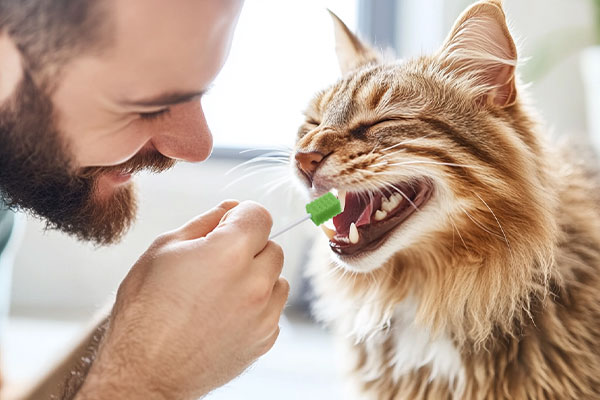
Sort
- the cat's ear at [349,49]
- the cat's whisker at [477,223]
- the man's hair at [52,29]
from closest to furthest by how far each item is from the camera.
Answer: the man's hair at [52,29] → the cat's whisker at [477,223] → the cat's ear at [349,49]

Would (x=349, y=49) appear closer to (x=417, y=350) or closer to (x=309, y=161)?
(x=309, y=161)

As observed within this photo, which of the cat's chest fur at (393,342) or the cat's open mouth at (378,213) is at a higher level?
the cat's open mouth at (378,213)

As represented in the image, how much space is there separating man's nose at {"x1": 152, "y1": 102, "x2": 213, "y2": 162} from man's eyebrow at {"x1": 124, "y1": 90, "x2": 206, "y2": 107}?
0.04 meters

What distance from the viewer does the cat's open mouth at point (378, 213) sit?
42.6 inches

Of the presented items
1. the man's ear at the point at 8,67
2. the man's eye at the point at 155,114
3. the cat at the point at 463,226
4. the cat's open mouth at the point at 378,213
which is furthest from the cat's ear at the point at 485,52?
the man's ear at the point at 8,67

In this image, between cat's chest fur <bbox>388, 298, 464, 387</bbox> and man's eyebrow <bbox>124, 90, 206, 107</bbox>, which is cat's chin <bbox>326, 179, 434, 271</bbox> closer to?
cat's chest fur <bbox>388, 298, 464, 387</bbox>

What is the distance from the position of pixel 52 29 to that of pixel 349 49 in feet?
2.65

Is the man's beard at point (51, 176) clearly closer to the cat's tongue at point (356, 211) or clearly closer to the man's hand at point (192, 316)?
the man's hand at point (192, 316)

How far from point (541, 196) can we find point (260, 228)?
519 mm

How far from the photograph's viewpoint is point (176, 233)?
38.7 inches

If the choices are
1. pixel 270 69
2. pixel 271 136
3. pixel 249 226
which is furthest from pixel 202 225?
pixel 270 69

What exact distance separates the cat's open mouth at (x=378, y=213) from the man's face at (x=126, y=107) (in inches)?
12.0

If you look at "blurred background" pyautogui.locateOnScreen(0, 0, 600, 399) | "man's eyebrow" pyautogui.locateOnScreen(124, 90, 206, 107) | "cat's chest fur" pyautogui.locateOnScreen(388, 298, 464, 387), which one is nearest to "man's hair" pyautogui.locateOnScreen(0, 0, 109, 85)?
"man's eyebrow" pyautogui.locateOnScreen(124, 90, 206, 107)

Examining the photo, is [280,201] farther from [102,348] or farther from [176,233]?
[102,348]
